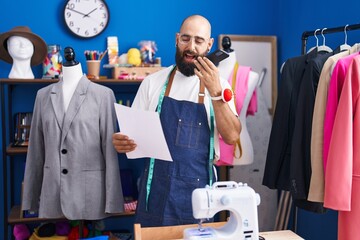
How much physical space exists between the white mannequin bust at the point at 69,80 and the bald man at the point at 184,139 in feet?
1.81

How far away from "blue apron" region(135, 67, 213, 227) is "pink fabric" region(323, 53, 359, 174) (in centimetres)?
56

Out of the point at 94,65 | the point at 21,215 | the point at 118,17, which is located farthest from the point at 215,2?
the point at 21,215

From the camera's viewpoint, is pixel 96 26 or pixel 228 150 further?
pixel 96 26

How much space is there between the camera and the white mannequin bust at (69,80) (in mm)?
2367

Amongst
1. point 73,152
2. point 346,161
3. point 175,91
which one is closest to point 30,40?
point 73,152

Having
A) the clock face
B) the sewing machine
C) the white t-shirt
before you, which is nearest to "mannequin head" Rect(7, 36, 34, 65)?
the clock face

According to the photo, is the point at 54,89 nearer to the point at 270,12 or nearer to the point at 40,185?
the point at 40,185

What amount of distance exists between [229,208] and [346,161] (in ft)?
2.25

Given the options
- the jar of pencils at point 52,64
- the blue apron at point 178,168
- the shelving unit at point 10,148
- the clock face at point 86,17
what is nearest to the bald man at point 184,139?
the blue apron at point 178,168

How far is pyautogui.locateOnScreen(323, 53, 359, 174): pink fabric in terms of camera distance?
1.98 meters

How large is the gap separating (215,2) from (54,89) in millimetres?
1613

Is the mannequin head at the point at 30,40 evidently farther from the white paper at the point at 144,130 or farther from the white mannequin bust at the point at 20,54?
the white paper at the point at 144,130

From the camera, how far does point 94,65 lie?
2875 mm

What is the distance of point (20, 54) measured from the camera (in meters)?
2.69
